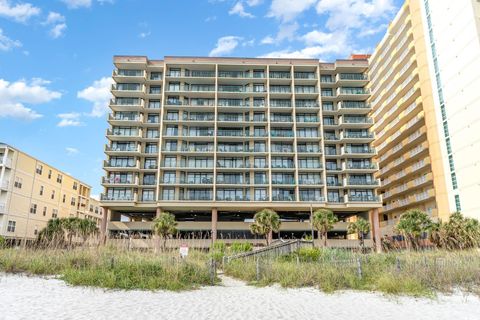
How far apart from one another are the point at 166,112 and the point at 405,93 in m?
41.8

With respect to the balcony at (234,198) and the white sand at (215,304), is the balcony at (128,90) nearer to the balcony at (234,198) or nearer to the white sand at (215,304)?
the balcony at (234,198)

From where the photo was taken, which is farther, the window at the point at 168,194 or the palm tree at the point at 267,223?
the window at the point at 168,194

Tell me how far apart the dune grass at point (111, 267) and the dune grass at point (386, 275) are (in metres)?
3.51

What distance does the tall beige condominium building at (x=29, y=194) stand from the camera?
50.4 metres

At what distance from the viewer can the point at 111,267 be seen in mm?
16641

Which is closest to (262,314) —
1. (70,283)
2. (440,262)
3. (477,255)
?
(70,283)

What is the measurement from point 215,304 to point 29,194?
54.4 meters

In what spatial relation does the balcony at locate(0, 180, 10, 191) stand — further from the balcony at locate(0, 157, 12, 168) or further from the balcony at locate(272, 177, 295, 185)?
the balcony at locate(272, 177, 295, 185)

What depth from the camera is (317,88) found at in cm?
5938

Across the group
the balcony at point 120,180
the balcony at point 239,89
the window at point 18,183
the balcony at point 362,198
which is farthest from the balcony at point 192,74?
the balcony at point 362,198

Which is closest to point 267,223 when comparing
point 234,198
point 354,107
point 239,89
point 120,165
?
point 234,198

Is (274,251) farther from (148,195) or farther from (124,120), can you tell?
(124,120)

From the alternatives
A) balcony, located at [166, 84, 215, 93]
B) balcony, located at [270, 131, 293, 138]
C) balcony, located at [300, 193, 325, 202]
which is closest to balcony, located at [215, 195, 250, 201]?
balcony, located at [300, 193, 325, 202]

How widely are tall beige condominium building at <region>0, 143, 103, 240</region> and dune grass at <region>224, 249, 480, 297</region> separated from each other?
37.2 meters
